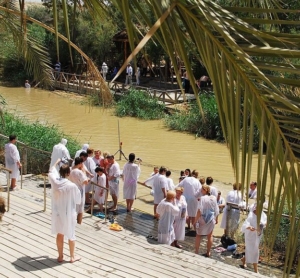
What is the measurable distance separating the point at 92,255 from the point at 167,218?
1455 mm

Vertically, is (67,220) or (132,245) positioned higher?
(67,220)

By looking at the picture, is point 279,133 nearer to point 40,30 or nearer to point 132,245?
point 132,245

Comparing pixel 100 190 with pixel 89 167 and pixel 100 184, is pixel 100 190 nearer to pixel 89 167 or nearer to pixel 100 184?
pixel 100 184

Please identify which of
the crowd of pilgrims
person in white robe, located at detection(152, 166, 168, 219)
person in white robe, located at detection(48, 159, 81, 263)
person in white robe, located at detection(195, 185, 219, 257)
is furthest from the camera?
person in white robe, located at detection(152, 166, 168, 219)

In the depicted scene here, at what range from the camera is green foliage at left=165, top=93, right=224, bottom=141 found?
21859mm

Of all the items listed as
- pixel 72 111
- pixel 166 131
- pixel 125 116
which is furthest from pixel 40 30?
pixel 166 131

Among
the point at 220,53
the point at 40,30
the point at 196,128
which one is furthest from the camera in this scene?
the point at 40,30

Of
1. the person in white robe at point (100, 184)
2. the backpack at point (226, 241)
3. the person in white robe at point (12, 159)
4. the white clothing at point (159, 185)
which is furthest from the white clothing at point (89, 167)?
the backpack at point (226, 241)

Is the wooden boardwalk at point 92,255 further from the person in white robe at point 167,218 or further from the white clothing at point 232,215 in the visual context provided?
the white clothing at point 232,215

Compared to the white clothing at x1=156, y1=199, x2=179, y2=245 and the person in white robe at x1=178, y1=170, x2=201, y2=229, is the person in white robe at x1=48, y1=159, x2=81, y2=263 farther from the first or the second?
the person in white robe at x1=178, y1=170, x2=201, y2=229

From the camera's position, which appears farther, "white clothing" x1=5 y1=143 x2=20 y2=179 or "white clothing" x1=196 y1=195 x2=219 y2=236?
"white clothing" x1=5 y1=143 x2=20 y2=179

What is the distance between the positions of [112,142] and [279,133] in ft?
64.6

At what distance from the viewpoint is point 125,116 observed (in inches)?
1021

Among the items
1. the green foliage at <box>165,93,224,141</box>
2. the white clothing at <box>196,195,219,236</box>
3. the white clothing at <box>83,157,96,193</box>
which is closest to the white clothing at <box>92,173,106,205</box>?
the white clothing at <box>83,157,96,193</box>
